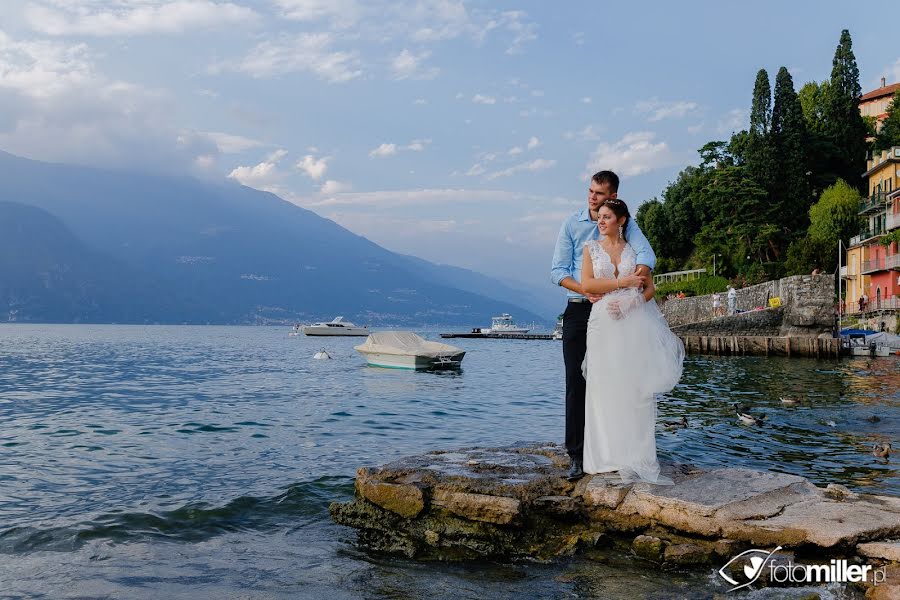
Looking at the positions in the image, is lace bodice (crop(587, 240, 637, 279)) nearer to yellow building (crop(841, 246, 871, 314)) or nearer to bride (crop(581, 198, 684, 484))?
bride (crop(581, 198, 684, 484))

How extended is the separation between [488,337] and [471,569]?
10106 centimetres

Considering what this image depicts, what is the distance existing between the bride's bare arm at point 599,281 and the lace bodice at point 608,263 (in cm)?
5

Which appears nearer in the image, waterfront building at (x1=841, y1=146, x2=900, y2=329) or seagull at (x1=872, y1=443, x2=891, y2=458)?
seagull at (x1=872, y1=443, x2=891, y2=458)

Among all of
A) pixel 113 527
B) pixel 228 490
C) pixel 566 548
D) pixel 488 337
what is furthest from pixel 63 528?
pixel 488 337

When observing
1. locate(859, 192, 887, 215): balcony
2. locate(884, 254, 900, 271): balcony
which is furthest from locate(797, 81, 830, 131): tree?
locate(884, 254, 900, 271): balcony

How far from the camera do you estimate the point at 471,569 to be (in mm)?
5988

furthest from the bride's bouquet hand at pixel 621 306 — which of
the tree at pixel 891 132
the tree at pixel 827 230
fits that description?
the tree at pixel 891 132

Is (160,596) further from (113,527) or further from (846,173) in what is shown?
(846,173)

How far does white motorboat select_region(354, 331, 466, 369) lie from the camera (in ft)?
118

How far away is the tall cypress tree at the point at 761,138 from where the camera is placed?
66.1 m

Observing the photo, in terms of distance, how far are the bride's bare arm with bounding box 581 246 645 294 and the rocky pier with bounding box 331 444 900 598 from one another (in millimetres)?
1881

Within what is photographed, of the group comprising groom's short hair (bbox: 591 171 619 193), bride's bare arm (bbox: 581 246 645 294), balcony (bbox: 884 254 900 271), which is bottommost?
bride's bare arm (bbox: 581 246 645 294)

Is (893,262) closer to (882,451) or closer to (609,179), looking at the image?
(882,451)

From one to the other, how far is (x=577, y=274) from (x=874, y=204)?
61.7 m
